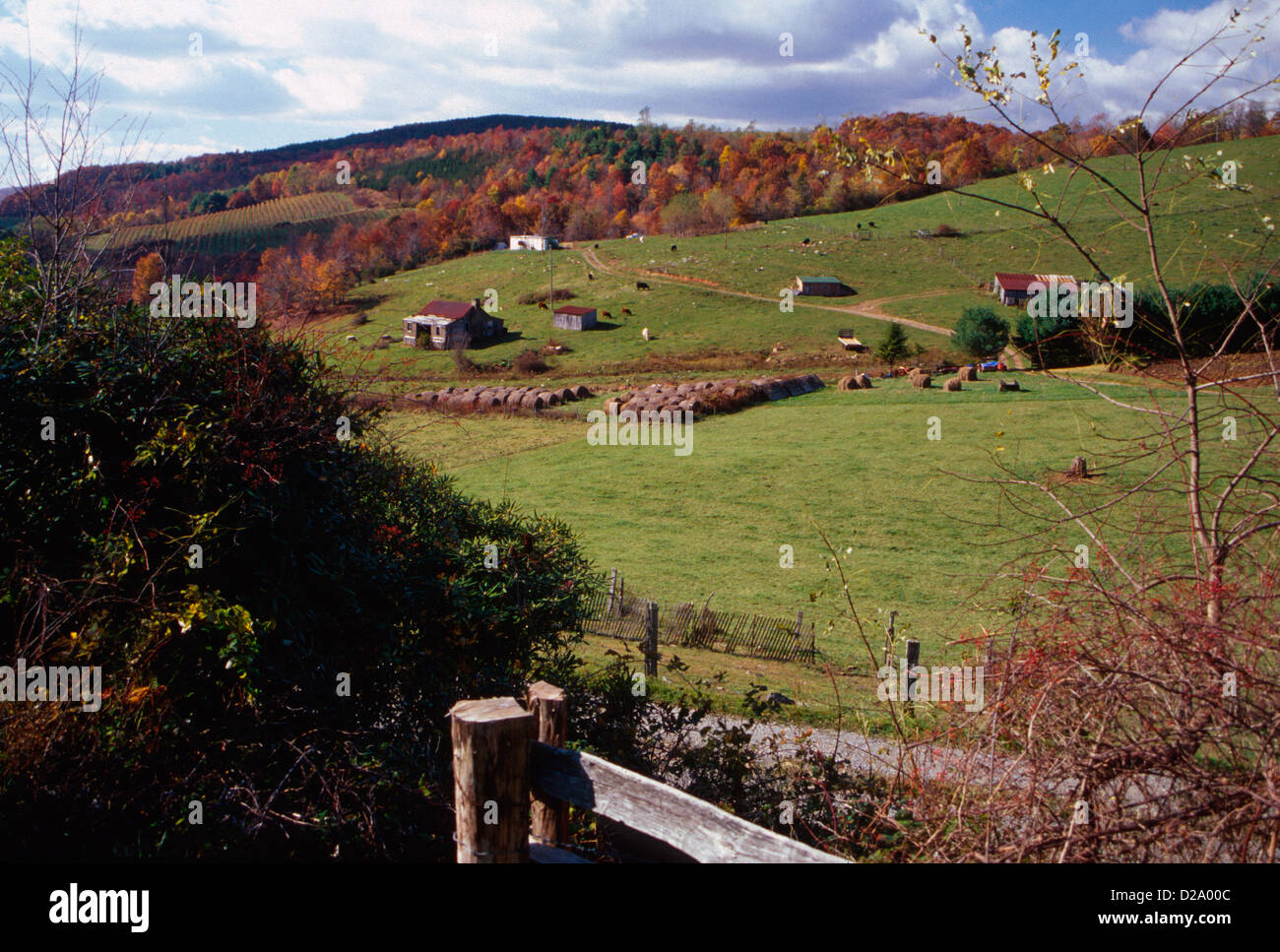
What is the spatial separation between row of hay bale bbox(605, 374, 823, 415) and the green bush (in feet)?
120

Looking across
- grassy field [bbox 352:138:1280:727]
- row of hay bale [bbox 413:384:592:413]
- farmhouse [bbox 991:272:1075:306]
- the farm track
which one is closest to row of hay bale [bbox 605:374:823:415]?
grassy field [bbox 352:138:1280:727]

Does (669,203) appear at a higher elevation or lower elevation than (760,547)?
higher

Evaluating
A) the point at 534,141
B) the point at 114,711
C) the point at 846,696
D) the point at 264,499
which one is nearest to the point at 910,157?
the point at 264,499

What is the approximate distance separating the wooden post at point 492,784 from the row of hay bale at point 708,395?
126 ft

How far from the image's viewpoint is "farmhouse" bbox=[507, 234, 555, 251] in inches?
3839

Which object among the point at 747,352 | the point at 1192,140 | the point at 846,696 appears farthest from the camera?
the point at 747,352

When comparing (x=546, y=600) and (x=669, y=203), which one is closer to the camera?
(x=546, y=600)

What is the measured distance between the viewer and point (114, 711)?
4.14 m

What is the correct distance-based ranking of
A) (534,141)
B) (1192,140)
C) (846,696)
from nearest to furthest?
(1192,140) → (846,696) → (534,141)

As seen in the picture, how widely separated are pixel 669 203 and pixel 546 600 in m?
102

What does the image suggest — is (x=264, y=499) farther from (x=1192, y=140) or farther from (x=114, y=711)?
(x=1192, y=140)

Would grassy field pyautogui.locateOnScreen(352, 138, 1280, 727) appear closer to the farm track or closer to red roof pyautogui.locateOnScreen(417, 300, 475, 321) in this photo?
the farm track

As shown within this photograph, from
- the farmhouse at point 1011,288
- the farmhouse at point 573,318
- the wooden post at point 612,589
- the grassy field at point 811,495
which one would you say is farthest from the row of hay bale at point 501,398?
the farmhouse at point 1011,288

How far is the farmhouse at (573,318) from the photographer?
224 feet
